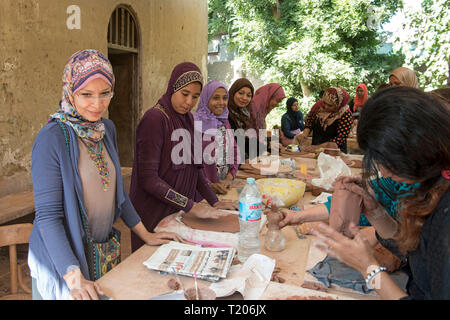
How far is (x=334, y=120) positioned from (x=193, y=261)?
12.2ft

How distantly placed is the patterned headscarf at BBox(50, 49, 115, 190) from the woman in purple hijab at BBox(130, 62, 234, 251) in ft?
1.69

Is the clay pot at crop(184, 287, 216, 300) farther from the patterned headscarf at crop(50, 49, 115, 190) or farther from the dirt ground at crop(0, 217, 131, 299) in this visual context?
the dirt ground at crop(0, 217, 131, 299)

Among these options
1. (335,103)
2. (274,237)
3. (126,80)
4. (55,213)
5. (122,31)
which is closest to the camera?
(55,213)

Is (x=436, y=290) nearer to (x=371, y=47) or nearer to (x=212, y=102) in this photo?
(x=212, y=102)

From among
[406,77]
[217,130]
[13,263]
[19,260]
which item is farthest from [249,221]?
[406,77]

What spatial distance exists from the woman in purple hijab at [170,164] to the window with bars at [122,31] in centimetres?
300

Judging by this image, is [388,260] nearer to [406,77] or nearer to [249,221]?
[249,221]

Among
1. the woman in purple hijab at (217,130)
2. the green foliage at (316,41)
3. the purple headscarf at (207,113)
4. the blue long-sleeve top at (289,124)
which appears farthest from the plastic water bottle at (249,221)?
the green foliage at (316,41)

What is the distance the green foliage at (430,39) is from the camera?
647 cm

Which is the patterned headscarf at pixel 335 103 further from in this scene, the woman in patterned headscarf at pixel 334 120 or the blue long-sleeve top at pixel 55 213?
the blue long-sleeve top at pixel 55 213

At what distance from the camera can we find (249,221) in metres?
1.49

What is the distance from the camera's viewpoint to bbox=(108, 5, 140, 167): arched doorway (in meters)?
5.12

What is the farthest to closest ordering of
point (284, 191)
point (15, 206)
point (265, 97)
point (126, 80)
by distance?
1. point (126, 80)
2. point (265, 97)
3. point (15, 206)
4. point (284, 191)

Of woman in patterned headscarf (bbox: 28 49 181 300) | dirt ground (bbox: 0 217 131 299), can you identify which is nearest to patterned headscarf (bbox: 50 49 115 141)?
woman in patterned headscarf (bbox: 28 49 181 300)
